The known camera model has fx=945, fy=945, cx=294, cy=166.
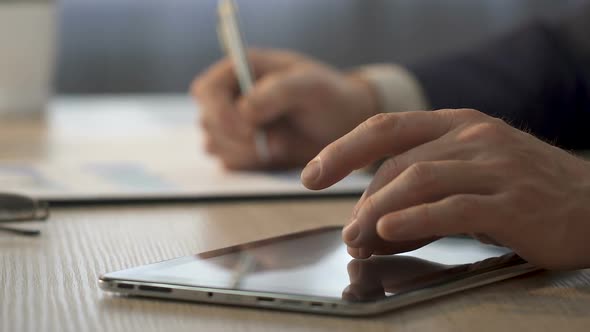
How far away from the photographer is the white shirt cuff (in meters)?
1.07

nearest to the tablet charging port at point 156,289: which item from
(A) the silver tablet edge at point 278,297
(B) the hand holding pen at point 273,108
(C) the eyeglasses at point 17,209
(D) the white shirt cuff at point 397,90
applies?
(A) the silver tablet edge at point 278,297

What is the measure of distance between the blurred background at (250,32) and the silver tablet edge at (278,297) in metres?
1.58

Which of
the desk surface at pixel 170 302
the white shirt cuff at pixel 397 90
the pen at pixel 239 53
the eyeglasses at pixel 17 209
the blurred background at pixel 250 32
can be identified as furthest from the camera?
the blurred background at pixel 250 32

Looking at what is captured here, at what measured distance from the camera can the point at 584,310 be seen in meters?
0.41

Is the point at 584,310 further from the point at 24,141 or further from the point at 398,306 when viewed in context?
the point at 24,141

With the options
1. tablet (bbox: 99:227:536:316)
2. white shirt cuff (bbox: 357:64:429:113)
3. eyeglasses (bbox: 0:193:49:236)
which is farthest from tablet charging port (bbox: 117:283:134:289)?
white shirt cuff (bbox: 357:64:429:113)

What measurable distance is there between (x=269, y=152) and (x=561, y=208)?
0.49 m

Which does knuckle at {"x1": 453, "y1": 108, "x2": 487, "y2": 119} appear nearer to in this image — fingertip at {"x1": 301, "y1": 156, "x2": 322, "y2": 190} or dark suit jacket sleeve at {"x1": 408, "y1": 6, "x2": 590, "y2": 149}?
fingertip at {"x1": 301, "y1": 156, "x2": 322, "y2": 190}

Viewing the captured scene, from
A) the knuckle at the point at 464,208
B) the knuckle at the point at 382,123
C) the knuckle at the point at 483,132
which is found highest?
the knuckle at the point at 382,123

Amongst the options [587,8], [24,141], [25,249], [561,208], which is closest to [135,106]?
[24,141]

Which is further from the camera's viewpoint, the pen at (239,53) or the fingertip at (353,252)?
the pen at (239,53)

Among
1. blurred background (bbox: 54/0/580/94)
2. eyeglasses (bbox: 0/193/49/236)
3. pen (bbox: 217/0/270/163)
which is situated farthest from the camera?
blurred background (bbox: 54/0/580/94)

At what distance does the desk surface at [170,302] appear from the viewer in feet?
1.26

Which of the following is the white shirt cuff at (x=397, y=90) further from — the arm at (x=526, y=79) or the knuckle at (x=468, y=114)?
the knuckle at (x=468, y=114)
